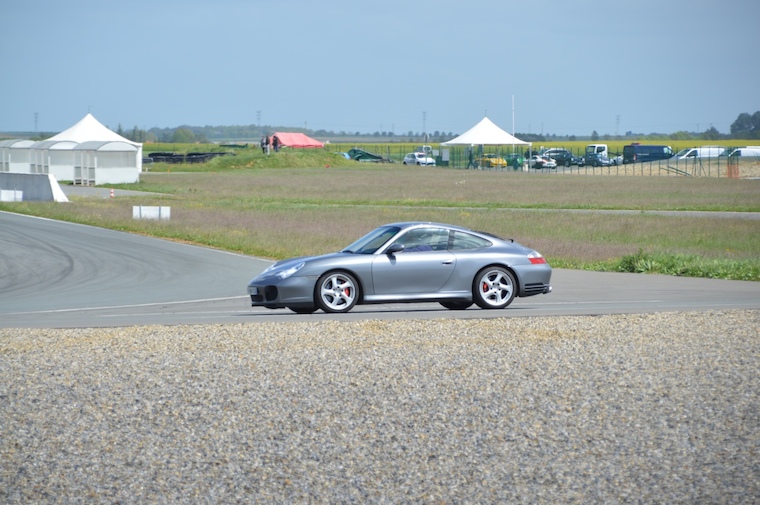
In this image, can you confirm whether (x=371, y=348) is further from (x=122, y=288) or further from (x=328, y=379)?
(x=122, y=288)

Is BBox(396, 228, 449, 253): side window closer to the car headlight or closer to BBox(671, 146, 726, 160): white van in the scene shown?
the car headlight

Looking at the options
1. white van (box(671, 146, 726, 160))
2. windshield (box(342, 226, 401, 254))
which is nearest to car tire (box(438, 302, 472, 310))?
windshield (box(342, 226, 401, 254))

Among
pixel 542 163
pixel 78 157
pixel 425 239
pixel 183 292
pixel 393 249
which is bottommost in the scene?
pixel 183 292

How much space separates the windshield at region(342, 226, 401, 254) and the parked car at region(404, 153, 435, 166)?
308 feet

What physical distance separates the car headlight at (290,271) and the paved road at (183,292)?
587mm

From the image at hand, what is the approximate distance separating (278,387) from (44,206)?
1319 inches

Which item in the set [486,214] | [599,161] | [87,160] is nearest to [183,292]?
[486,214]

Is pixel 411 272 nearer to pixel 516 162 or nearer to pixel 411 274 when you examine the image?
pixel 411 274

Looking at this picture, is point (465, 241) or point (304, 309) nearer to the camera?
point (304, 309)

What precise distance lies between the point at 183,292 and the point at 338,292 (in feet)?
14.3

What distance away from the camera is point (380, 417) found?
789 centimetres

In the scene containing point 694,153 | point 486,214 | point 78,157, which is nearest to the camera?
point 486,214

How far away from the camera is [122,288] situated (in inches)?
729

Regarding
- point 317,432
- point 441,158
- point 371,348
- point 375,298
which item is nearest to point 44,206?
point 375,298
